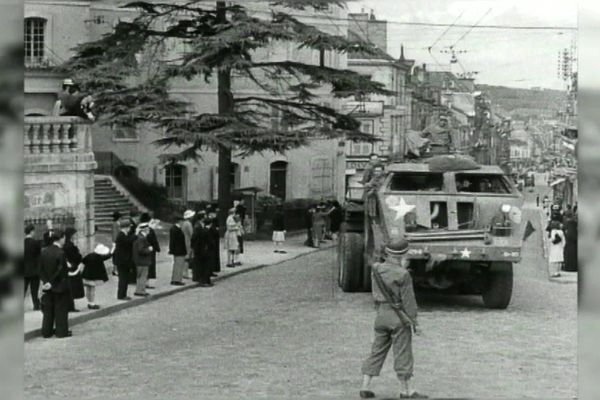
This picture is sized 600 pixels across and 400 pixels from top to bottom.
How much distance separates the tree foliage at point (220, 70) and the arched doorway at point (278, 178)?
1.46ft

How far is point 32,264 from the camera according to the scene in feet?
43.5

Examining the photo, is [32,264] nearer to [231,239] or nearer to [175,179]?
[175,179]

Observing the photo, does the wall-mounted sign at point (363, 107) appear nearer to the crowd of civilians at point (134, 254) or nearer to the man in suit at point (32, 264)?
the crowd of civilians at point (134, 254)

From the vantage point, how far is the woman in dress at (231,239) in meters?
19.6

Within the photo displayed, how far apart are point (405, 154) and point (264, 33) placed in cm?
339

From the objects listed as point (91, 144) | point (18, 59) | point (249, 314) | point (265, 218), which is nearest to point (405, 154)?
point (249, 314)

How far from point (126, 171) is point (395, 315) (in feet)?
29.5

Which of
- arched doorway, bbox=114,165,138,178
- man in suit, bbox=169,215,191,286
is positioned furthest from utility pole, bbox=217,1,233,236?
man in suit, bbox=169,215,191,286

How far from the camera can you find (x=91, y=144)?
16141 mm

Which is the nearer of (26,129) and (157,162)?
(26,129)

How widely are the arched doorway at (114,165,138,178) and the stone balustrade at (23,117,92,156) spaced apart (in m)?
1.64

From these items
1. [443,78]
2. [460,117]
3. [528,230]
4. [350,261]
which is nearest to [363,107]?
[350,261]

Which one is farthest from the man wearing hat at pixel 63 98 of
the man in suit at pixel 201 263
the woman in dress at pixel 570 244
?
the woman in dress at pixel 570 244

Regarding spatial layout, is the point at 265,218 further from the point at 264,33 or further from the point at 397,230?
the point at 397,230
